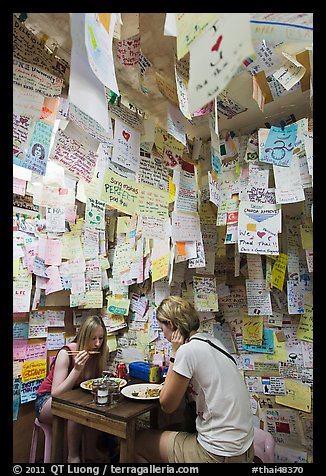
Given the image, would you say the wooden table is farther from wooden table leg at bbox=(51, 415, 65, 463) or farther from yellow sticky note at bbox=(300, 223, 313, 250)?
yellow sticky note at bbox=(300, 223, 313, 250)

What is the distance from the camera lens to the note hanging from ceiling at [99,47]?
34.2 inches

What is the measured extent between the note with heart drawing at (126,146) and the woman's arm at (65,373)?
3.36 feet

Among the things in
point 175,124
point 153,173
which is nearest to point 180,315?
point 153,173

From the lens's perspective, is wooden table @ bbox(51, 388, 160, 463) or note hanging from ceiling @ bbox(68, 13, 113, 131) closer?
note hanging from ceiling @ bbox(68, 13, 113, 131)

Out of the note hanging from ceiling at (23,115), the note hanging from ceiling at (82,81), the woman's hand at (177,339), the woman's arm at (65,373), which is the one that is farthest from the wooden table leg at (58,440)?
the note hanging from ceiling at (82,81)

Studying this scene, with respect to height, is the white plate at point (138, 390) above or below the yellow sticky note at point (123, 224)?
below

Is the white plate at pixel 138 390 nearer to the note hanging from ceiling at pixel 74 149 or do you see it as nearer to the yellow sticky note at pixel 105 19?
the note hanging from ceiling at pixel 74 149

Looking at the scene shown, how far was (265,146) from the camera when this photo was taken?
5.61 feet

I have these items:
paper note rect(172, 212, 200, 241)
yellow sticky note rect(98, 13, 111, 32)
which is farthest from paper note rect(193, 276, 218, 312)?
yellow sticky note rect(98, 13, 111, 32)

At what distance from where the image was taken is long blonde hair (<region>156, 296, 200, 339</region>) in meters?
1.61

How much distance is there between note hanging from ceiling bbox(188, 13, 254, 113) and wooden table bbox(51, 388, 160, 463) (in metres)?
1.23
